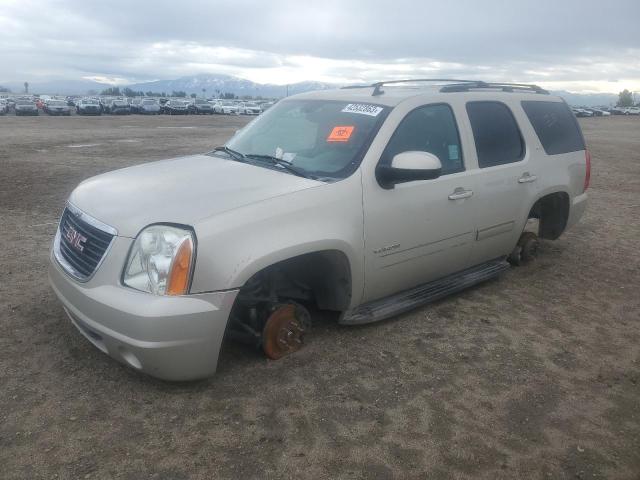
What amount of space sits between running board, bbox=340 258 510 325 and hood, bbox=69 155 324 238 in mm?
993

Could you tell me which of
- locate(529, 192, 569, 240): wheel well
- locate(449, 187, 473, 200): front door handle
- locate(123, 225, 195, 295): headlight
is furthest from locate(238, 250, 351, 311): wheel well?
locate(529, 192, 569, 240): wheel well

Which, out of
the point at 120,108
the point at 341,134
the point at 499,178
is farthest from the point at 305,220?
the point at 120,108

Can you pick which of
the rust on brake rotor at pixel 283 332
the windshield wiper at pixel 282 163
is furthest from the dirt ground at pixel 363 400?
the windshield wiper at pixel 282 163

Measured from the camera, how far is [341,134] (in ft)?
12.9

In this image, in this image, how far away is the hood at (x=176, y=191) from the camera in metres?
3.09

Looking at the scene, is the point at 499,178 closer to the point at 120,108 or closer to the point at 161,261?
the point at 161,261

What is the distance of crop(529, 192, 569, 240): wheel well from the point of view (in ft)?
18.1

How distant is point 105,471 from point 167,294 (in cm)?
87

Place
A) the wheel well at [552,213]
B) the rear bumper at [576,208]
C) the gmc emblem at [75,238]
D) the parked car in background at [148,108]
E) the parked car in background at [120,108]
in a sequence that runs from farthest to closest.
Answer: the parked car in background at [148,108] < the parked car in background at [120,108] < the rear bumper at [576,208] < the wheel well at [552,213] < the gmc emblem at [75,238]

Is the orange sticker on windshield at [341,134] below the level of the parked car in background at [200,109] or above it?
below

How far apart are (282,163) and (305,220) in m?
0.69

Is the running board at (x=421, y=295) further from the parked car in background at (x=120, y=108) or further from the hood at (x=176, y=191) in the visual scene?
the parked car in background at (x=120, y=108)

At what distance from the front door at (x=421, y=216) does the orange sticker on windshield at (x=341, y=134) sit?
0.30 meters

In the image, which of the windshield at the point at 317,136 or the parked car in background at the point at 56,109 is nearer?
the windshield at the point at 317,136
